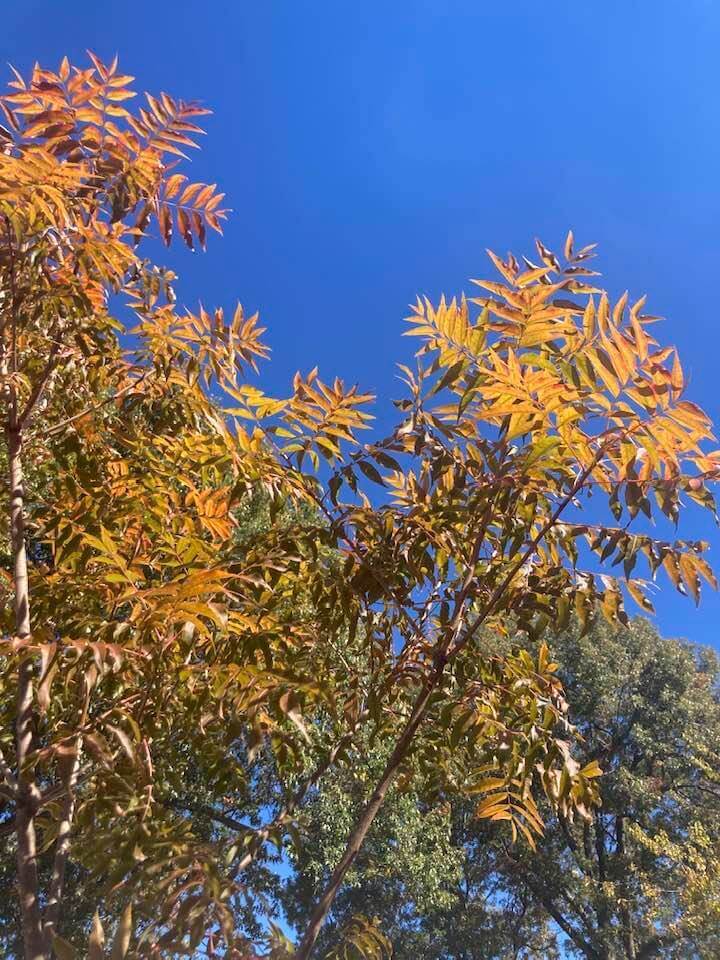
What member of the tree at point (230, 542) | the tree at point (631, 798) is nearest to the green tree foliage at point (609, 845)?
the tree at point (631, 798)

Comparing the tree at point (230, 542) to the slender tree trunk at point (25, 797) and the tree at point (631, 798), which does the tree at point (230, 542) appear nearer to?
the slender tree trunk at point (25, 797)

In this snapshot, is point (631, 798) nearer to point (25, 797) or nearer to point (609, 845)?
point (609, 845)

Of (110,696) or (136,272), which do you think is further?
(136,272)

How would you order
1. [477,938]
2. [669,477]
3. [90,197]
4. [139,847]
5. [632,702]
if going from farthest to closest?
[632,702], [477,938], [90,197], [669,477], [139,847]

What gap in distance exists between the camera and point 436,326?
177 cm

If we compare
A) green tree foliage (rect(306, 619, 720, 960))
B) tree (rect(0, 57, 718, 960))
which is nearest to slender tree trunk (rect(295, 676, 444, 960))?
tree (rect(0, 57, 718, 960))

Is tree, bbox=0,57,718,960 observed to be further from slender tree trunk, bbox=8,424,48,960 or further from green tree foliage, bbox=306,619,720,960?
green tree foliage, bbox=306,619,720,960

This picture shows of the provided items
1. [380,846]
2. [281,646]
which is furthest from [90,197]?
[380,846]

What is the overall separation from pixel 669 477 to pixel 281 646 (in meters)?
1.29

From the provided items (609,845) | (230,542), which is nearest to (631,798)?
(609,845)

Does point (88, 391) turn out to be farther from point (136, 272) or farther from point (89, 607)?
point (89, 607)

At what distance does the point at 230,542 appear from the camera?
239 cm

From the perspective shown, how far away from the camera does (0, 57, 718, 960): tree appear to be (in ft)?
5.11

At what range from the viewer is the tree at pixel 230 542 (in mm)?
1558
